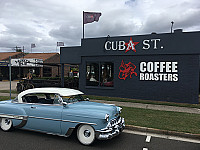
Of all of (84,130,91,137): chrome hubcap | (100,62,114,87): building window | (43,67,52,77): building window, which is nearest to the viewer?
(84,130,91,137): chrome hubcap

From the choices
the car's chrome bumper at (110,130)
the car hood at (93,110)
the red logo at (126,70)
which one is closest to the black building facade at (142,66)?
the red logo at (126,70)

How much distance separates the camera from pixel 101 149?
455cm

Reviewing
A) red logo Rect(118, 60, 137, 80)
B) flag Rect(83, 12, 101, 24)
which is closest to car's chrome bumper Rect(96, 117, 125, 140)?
red logo Rect(118, 60, 137, 80)

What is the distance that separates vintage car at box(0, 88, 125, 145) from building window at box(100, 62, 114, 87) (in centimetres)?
676

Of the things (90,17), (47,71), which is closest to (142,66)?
(90,17)

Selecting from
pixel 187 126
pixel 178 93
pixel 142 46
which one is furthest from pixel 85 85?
pixel 187 126

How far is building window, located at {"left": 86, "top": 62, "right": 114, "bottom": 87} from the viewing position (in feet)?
A: 41.2

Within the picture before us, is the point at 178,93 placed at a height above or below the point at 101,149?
above

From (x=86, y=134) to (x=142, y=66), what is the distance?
25.1 feet

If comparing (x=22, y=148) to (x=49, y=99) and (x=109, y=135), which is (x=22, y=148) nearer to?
(x=49, y=99)

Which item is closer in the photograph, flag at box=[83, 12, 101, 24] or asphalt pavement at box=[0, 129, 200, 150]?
asphalt pavement at box=[0, 129, 200, 150]

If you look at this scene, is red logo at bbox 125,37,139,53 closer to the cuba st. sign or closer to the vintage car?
the cuba st. sign

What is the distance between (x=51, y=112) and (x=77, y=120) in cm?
86

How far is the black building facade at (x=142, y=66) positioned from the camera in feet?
34.5
